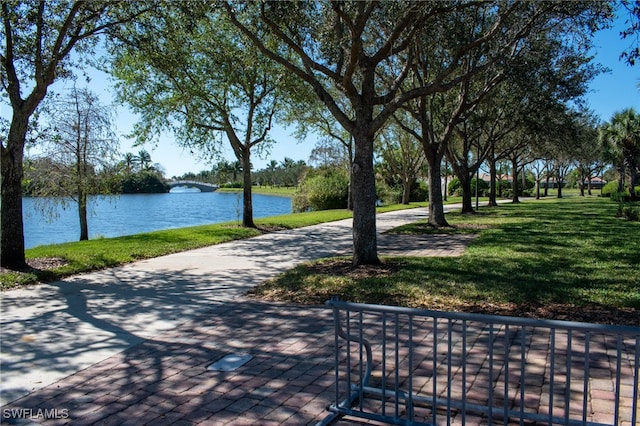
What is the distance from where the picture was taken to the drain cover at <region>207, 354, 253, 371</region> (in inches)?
179

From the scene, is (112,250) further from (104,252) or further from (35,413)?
(35,413)

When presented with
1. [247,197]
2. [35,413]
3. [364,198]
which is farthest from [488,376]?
[247,197]

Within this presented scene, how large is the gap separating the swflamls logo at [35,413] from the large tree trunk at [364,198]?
19.8 ft

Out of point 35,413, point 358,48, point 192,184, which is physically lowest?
point 35,413

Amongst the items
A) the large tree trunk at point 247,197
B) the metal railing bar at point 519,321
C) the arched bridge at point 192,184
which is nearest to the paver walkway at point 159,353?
the metal railing bar at point 519,321

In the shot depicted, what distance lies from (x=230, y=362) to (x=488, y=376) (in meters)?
2.40

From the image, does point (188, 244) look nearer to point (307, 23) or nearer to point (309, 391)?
point (307, 23)

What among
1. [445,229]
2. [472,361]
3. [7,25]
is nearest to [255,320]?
[472,361]

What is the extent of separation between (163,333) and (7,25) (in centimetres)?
743

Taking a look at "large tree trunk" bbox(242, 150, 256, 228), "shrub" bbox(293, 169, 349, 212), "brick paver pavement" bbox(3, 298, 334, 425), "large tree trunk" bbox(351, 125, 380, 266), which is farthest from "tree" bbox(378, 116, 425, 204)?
"brick paver pavement" bbox(3, 298, 334, 425)

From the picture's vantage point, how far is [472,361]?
4480 millimetres

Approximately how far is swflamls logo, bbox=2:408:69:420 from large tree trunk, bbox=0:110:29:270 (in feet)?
21.2

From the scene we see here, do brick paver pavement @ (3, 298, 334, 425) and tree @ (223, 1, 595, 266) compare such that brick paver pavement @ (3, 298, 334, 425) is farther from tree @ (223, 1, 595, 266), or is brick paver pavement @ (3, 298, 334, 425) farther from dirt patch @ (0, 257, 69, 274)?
dirt patch @ (0, 257, 69, 274)

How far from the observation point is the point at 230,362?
468 centimetres
